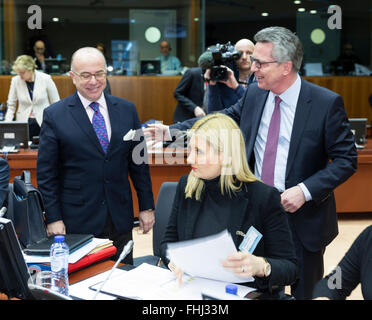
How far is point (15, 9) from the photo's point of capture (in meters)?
8.77

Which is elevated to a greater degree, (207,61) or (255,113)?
(207,61)

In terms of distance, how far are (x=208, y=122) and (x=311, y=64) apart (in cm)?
650

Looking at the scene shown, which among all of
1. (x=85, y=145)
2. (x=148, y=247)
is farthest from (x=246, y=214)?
(x=148, y=247)

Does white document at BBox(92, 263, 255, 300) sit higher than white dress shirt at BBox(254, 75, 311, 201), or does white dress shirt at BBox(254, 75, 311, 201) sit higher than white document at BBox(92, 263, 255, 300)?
white dress shirt at BBox(254, 75, 311, 201)

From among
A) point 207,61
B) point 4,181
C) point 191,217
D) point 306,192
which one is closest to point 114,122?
point 4,181

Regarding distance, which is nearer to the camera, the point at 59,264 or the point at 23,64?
the point at 59,264

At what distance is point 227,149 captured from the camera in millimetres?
1851

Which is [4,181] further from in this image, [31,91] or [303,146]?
[31,91]

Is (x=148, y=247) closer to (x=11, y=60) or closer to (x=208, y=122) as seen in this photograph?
(x=208, y=122)

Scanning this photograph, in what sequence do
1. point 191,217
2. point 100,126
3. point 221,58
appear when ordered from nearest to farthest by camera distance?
point 191,217 → point 100,126 → point 221,58

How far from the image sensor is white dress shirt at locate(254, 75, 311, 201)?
231 centimetres

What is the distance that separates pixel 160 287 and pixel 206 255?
25 centimetres

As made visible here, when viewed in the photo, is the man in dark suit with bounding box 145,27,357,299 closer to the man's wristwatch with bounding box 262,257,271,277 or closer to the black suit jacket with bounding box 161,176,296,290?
the black suit jacket with bounding box 161,176,296,290

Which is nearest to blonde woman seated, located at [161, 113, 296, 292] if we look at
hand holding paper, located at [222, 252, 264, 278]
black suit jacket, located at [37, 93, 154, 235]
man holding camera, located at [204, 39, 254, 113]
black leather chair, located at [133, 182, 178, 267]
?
hand holding paper, located at [222, 252, 264, 278]
